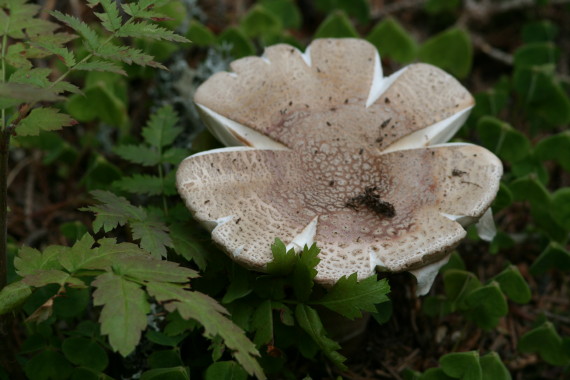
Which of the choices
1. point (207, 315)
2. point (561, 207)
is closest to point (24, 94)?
point (207, 315)

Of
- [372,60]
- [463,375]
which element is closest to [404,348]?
[463,375]

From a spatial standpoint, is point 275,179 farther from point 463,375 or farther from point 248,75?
point 463,375

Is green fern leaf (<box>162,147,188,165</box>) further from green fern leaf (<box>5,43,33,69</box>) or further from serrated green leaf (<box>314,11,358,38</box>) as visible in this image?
serrated green leaf (<box>314,11,358,38</box>)

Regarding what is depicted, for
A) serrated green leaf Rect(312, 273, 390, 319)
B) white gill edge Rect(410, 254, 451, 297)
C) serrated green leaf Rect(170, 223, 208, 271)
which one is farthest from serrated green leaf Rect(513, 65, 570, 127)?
serrated green leaf Rect(170, 223, 208, 271)

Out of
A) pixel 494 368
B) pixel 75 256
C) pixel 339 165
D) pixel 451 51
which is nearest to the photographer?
pixel 75 256

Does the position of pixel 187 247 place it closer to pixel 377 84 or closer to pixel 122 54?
pixel 122 54

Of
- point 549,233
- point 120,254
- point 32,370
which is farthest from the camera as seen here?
point 549,233
